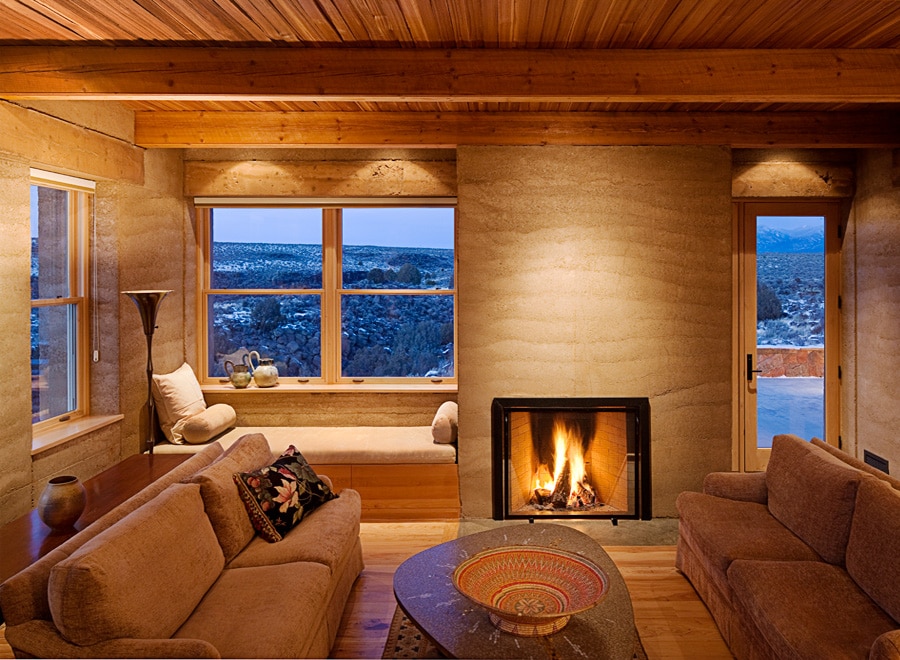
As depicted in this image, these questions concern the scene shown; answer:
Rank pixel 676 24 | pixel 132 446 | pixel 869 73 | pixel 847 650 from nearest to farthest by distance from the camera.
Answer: pixel 847 650 → pixel 676 24 → pixel 869 73 → pixel 132 446

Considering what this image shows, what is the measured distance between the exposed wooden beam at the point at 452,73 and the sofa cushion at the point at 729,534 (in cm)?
204

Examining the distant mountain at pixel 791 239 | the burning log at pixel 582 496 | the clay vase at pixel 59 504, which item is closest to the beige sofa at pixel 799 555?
the burning log at pixel 582 496

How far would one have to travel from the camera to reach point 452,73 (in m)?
3.45

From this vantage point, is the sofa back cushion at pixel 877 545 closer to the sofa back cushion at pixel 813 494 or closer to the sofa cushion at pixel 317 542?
the sofa back cushion at pixel 813 494

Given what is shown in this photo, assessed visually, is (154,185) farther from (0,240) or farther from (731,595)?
(731,595)

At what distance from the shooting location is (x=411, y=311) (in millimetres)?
5695

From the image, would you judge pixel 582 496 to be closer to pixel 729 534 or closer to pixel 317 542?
pixel 729 534

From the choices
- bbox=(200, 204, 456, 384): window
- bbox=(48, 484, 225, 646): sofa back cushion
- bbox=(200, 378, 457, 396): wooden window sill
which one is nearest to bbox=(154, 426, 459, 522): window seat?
bbox=(200, 378, 457, 396): wooden window sill

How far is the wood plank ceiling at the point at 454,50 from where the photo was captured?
2961 mm

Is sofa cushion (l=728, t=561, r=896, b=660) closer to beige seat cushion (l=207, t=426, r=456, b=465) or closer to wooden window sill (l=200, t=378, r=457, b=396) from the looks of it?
beige seat cushion (l=207, t=426, r=456, b=465)

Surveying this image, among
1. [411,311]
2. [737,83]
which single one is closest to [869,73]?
[737,83]

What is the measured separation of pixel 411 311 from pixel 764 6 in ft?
11.2

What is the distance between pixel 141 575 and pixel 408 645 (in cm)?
128

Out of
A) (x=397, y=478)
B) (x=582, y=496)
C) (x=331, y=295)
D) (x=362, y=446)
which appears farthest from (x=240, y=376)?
(x=582, y=496)
